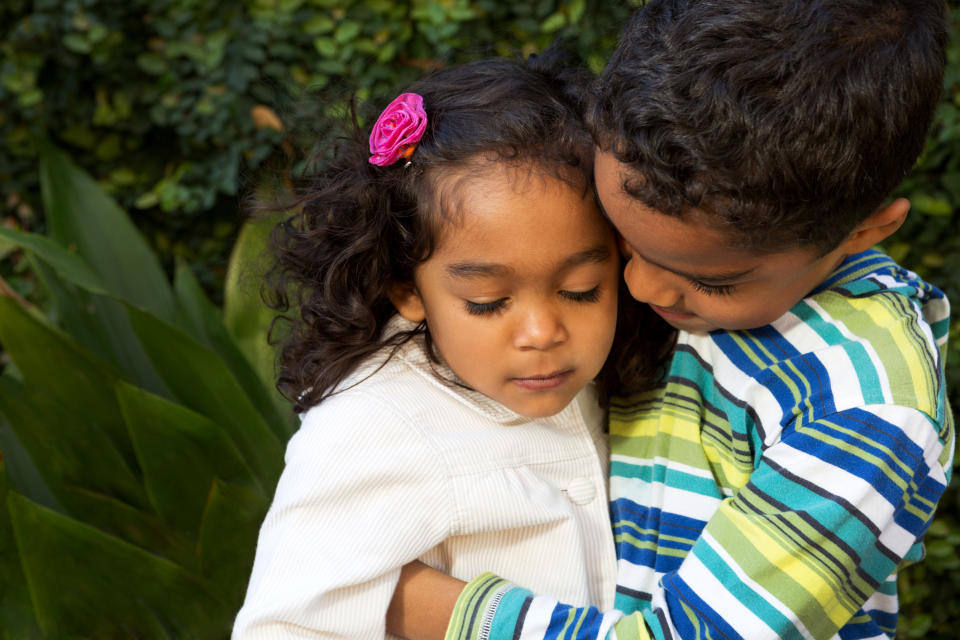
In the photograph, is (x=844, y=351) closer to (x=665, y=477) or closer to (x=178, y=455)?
(x=665, y=477)

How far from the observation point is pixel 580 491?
1416mm

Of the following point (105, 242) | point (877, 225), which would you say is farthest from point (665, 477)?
point (105, 242)

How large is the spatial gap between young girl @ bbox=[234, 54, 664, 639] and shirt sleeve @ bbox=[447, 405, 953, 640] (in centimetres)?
26

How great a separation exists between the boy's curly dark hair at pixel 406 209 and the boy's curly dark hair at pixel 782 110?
0.80ft

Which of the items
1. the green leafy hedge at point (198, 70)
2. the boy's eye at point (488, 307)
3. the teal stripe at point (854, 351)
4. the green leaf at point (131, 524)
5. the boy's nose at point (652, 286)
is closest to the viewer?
the teal stripe at point (854, 351)

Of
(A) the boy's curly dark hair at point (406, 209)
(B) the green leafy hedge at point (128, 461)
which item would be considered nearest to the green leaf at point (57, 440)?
(B) the green leafy hedge at point (128, 461)

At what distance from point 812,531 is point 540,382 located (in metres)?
0.43

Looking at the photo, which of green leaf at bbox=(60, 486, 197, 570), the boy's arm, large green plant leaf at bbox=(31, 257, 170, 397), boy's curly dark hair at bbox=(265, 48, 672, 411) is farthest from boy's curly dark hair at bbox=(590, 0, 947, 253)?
large green plant leaf at bbox=(31, 257, 170, 397)

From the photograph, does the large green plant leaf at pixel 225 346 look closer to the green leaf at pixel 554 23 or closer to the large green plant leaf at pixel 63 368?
the large green plant leaf at pixel 63 368

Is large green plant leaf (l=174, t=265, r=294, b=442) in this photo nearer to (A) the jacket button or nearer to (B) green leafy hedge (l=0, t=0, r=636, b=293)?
(B) green leafy hedge (l=0, t=0, r=636, b=293)

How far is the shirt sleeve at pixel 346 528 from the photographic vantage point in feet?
3.99

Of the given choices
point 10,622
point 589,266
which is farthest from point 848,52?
point 10,622

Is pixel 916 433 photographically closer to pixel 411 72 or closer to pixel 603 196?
pixel 603 196

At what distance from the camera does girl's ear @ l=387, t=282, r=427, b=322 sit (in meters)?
1.46
